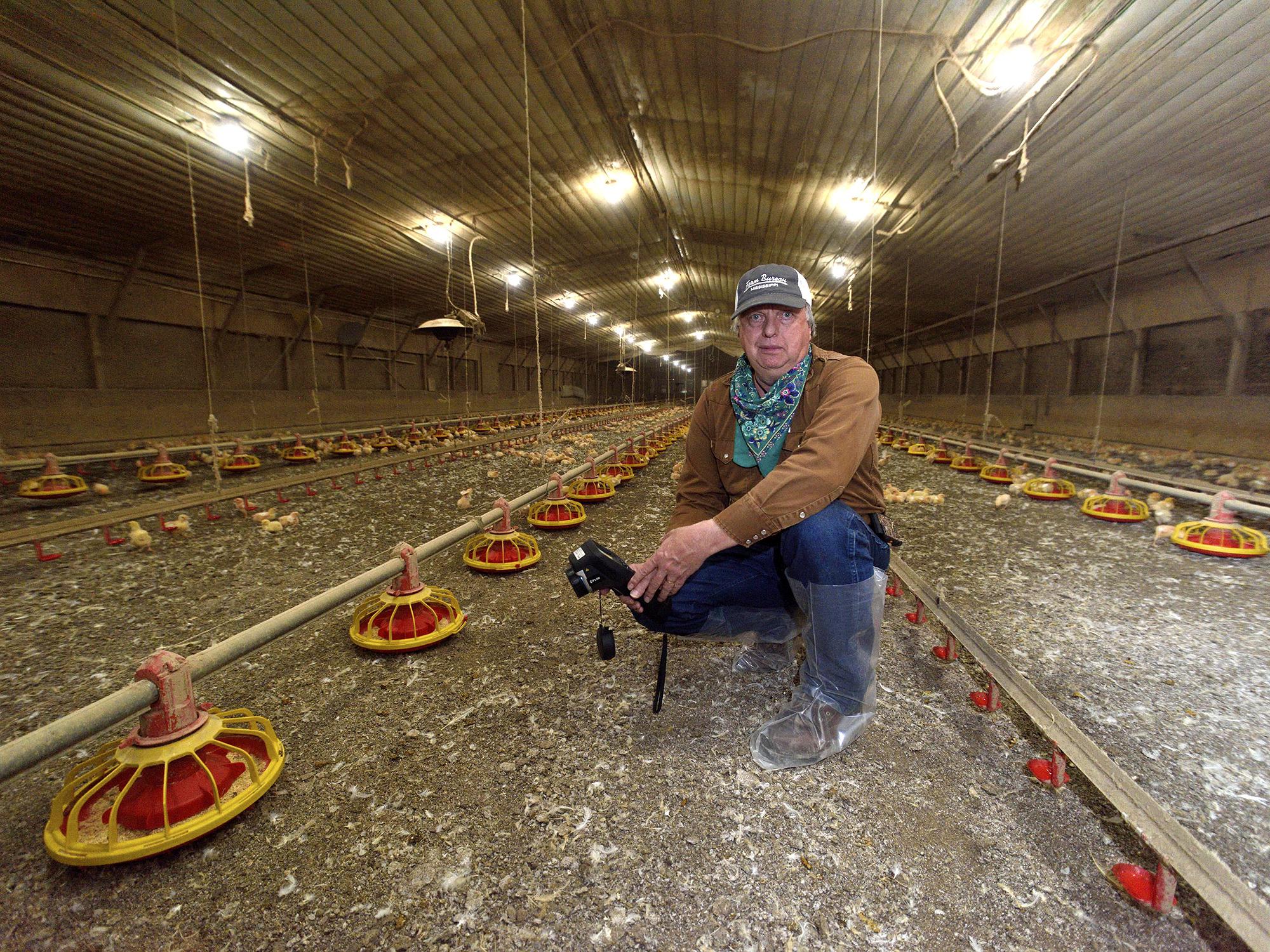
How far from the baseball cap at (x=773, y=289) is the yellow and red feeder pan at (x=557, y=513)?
2946mm

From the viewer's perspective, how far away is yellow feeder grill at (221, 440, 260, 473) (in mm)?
6887

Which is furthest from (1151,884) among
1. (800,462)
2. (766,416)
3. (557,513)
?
(557,513)

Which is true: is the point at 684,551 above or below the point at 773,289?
below

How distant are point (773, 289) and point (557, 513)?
3267mm

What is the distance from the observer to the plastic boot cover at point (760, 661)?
207cm

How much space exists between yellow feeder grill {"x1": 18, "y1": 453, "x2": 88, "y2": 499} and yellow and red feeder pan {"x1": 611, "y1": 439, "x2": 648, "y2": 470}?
601 centimetres

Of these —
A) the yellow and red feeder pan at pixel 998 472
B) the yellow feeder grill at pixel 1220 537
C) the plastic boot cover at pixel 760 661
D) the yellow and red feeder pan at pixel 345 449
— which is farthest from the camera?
the yellow and red feeder pan at pixel 345 449

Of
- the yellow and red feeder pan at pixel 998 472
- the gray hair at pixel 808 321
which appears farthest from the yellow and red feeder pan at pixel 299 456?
the yellow and red feeder pan at pixel 998 472

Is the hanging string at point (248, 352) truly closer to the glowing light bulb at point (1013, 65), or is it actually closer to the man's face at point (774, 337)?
the man's face at point (774, 337)

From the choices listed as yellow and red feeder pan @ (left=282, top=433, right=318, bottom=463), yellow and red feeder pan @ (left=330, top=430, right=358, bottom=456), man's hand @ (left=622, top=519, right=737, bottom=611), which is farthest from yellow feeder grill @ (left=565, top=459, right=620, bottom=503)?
yellow and red feeder pan @ (left=330, top=430, right=358, bottom=456)

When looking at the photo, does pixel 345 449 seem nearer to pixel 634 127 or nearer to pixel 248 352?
pixel 248 352

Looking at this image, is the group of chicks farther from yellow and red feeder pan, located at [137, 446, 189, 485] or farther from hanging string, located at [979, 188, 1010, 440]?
hanging string, located at [979, 188, 1010, 440]

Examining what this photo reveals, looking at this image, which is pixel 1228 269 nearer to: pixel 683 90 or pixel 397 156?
pixel 683 90

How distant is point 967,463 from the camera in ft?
25.8
